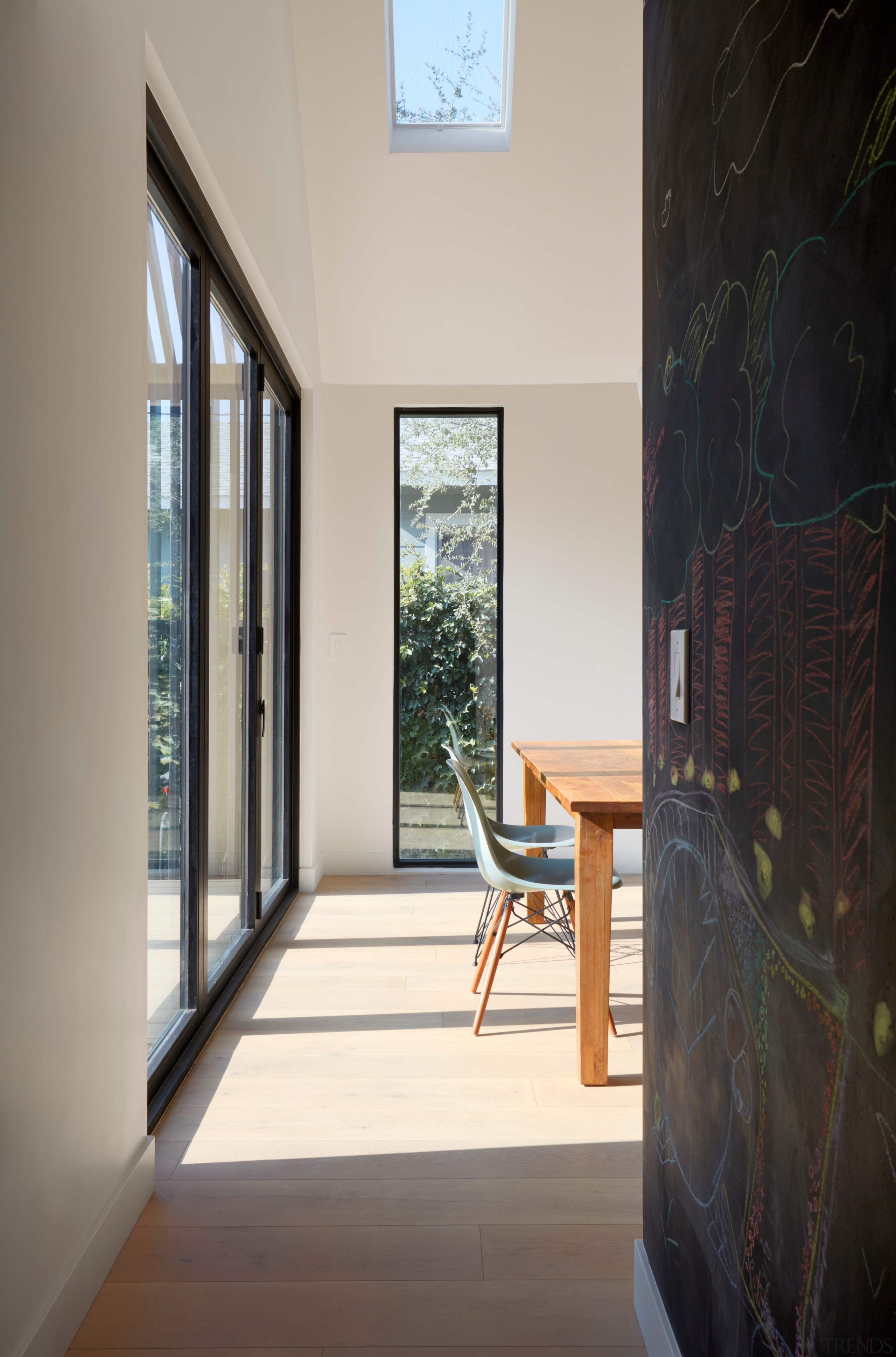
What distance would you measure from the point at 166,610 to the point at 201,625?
24 cm

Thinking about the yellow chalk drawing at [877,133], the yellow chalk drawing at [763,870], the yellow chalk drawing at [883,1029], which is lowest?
the yellow chalk drawing at [883,1029]

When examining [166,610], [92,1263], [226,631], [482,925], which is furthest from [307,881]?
[92,1263]

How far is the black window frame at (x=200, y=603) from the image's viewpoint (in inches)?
88.4

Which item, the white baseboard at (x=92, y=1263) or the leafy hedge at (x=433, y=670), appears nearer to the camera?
the white baseboard at (x=92, y=1263)

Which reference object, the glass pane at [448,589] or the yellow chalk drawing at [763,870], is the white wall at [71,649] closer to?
the yellow chalk drawing at [763,870]

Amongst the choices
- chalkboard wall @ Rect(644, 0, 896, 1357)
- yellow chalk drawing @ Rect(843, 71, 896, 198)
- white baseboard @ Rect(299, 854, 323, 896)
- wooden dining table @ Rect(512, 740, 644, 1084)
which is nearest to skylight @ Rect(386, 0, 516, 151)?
chalkboard wall @ Rect(644, 0, 896, 1357)

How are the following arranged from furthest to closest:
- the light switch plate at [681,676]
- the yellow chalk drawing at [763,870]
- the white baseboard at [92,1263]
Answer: the white baseboard at [92,1263] < the light switch plate at [681,676] < the yellow chalk drawing at [763,870]

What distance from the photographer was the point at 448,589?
4.76 m

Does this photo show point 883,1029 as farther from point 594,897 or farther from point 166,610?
point 166,610

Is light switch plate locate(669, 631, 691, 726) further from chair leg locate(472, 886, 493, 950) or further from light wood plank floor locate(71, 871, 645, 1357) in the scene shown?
chair leg locate(472, 886, 493, 950)

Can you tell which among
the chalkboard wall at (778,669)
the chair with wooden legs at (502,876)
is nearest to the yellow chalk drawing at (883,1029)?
the chalkboard wall at (778,669)

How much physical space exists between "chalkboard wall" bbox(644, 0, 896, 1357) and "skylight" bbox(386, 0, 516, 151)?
2.89 meters

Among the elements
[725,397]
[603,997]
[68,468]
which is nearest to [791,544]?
[725,397]

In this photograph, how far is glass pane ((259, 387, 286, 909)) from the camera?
3.60 m
